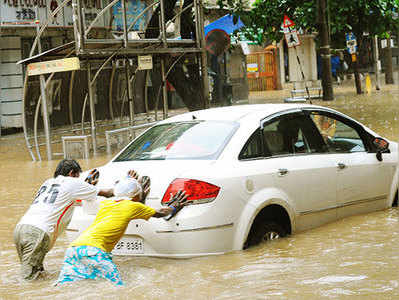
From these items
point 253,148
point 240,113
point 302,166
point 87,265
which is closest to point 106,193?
point 87,265

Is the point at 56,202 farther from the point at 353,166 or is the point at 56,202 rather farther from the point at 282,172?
the point at 353,166

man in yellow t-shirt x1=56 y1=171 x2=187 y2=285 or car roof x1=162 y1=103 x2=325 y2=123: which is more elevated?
car roof x1=162 y1=103 x2=325 y2=123

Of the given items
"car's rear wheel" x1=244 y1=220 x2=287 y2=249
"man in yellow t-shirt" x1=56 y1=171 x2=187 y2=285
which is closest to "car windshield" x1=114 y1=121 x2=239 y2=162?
"man in yellow t-shirt" x1=56 y1=171 x2=187 y2=285

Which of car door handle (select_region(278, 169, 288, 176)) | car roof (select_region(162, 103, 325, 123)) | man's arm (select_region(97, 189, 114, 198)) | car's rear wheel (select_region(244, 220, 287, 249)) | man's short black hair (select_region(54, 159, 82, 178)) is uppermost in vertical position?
car roof (select_region(162, 103, 325, 123))

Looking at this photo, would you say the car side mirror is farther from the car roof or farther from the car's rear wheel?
the car's rear wheel

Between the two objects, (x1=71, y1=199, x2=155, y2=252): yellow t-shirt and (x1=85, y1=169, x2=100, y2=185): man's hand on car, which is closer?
(x1=71, y1=199, x2=155, y2=252): yellow t-shirt

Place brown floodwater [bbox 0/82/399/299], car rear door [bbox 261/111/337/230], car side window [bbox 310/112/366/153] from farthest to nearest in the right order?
car side window [bbox 310/112/366/153], car rear door [bbox 261/111/337/230], brown floodwater [bbox 0/82/399/299]

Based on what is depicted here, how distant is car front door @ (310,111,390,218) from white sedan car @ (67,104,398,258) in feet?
0.03

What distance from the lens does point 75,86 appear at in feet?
71.3

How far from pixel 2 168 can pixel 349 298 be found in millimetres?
11846

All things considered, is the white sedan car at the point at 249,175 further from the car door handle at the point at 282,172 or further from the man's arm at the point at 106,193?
the man's arm at the point at 106,193

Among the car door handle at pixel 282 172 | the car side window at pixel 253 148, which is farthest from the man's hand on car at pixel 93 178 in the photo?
the car door handle at pixel 282 172

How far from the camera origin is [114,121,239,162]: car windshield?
21.7ft

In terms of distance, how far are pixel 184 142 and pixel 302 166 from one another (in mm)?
1116
